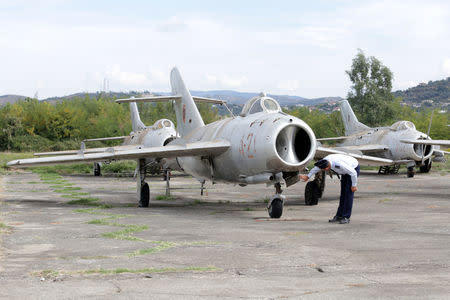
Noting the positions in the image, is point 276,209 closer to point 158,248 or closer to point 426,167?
point 158,248

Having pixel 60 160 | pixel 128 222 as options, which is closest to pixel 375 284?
pixel 128 222

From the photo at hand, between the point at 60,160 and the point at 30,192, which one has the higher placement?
the point at 60,160

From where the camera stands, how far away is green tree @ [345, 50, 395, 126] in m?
78.2

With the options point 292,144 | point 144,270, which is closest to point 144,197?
point 292,144

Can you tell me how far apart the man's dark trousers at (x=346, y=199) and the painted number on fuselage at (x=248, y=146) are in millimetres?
2190

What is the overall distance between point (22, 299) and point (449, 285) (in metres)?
4.14

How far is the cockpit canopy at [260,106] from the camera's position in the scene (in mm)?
14633

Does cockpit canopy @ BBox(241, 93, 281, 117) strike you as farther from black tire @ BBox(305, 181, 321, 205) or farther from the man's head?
black tire @ BBox(305, 181, 321, 205)

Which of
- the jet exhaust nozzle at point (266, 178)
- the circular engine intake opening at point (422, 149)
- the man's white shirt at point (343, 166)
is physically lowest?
the circular engine intake opening at point (422, 149)

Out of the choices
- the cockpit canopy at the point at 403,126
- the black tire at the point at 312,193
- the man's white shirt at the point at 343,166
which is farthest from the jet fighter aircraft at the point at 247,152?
the cockpit canopy at the point at 403,126

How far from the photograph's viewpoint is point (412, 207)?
1532 cm

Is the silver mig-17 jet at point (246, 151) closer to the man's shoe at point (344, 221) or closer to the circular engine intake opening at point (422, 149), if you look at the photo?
the man's shoe at point (344, 221)

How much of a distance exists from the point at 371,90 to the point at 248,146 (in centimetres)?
6834

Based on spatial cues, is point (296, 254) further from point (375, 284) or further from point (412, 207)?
point (412, 207)
